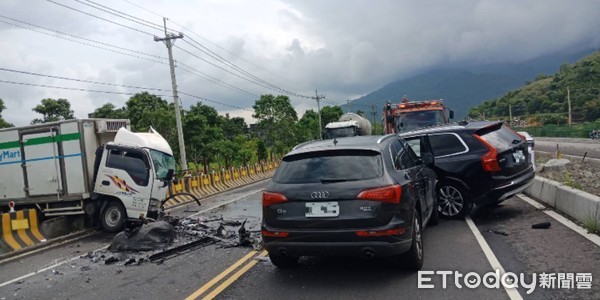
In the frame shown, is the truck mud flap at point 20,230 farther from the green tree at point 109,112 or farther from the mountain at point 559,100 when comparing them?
the mountain at point 559,100

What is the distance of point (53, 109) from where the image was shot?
125ft

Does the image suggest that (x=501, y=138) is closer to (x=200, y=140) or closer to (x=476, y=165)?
(x=476, y=165)

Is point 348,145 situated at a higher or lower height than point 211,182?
higher

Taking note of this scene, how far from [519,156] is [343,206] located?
517 centimetres

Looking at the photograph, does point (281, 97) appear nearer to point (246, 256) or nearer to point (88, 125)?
point (88, 125)

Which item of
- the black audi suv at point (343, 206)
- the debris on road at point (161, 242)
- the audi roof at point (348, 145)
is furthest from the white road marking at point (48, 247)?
the audi roof at point (348, 145)

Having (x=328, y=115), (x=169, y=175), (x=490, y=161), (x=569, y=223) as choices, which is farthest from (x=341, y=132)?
(x=328, y=115)

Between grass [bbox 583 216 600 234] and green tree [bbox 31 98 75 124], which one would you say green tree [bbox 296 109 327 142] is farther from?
grass [bbox 583 216 600 234]

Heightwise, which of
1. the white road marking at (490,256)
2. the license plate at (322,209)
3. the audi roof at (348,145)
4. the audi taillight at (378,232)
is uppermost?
the audi roof at (348,145)

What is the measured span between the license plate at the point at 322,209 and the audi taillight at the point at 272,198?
355mm

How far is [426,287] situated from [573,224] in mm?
4019

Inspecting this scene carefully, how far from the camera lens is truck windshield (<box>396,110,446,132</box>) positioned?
1950cm

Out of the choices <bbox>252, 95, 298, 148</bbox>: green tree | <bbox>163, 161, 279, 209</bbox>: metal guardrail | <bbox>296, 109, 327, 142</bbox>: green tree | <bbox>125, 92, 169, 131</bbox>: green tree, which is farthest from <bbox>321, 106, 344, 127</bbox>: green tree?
<bbox>163, 161, 279, 209</bbox>: metal guardrail

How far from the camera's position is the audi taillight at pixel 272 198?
570cm
